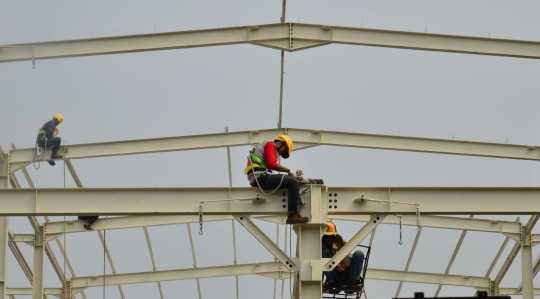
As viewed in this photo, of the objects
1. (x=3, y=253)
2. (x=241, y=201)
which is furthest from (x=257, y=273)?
(x=241, y=201)

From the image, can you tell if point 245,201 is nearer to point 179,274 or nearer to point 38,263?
Result: point 38,263

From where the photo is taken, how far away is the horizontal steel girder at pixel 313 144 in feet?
93.7

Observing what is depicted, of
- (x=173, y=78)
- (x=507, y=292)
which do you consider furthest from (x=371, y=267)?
(x=173, y=78)

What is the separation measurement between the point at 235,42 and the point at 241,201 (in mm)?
5550

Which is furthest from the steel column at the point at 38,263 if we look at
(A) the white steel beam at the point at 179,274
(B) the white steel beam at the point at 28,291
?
(A) the white steel beam at the point at 179,274

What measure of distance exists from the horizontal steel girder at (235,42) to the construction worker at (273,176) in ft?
16.1

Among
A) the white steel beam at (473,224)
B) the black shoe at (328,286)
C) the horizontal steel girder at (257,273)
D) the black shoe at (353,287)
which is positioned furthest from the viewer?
the horizontal steel girder at (257,273)

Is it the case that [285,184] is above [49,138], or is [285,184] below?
below

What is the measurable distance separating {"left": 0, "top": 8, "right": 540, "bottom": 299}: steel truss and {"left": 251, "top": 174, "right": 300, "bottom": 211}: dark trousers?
229 millimetres

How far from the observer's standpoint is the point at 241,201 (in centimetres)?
2080

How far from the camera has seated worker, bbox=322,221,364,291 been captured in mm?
22859

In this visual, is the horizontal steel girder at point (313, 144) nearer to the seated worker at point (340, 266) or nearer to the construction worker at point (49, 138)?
the construction worker at point (49, 138)

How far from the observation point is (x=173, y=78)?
29531 millimetres

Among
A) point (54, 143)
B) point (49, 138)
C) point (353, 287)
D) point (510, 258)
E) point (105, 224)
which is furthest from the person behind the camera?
point (510, 258)
